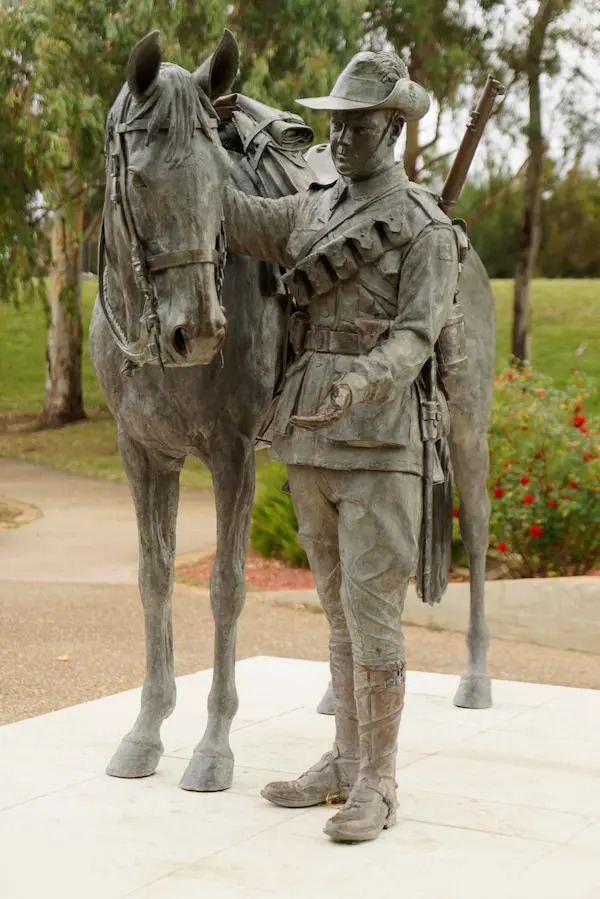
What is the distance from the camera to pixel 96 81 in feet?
39.8

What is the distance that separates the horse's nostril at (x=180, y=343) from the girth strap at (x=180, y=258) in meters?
0.18

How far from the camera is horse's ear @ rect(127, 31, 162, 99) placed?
3389 mm

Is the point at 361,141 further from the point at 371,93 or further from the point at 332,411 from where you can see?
the point at 332,411

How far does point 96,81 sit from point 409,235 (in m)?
9.38

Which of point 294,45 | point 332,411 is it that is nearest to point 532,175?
point 294,45

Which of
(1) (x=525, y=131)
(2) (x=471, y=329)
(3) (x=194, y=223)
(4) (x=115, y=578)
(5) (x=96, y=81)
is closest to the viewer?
(3) (x=194, y=223)

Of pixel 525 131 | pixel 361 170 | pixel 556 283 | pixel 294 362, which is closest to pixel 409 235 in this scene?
pixel 361 170

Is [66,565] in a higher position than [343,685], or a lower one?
lower

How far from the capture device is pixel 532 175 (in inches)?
735

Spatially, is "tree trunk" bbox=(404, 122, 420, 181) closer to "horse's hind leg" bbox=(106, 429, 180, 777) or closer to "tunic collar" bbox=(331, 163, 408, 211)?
"horse's hind leg" bbox=(106, 429, 180, 777)

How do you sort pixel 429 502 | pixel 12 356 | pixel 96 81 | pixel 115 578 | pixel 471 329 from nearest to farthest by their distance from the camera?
pixel 429 502 < pixel 471 329 < pixel 115 578 < pixel 96 81 < pixel 12 356

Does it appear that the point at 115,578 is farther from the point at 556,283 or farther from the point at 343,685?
the point at 556,283

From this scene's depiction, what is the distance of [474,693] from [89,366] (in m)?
22.0

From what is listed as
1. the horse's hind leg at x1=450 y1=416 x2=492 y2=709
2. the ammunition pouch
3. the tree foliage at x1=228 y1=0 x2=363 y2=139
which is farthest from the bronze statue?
the tree foliage at x1=228 y1=0 x2=363 y2=139
